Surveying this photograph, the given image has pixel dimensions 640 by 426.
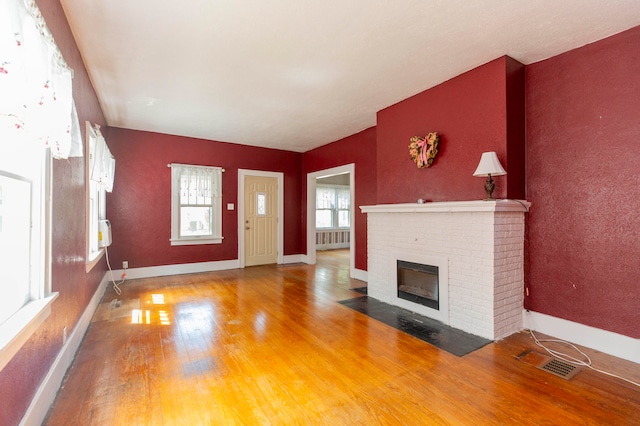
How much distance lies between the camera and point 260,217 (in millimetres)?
6586

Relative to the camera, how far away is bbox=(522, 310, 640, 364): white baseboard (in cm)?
238

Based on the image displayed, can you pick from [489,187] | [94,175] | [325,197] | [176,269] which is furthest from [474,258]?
[325,197]

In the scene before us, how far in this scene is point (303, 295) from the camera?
4.22 metres

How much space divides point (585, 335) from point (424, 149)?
2289 millimetres

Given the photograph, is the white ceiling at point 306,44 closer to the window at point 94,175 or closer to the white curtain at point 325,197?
the window at point 94,175

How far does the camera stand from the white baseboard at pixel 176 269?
5.20 meters

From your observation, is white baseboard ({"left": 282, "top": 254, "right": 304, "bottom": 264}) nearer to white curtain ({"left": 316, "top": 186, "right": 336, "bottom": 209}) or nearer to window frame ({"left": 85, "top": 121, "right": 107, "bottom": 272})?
white curtain ({"left": 316, "top": 186, "right": 336, "bottom": 209})

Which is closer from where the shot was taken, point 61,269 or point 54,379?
point 54,379

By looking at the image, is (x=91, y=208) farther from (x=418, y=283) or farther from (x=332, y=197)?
(x=332, y=197)

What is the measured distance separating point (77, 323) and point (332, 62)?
3.37 meters

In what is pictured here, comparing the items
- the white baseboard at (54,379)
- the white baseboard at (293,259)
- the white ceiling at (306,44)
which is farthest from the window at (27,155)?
the white baseboard at (293,259)

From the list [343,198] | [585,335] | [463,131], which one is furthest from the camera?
[343,198]

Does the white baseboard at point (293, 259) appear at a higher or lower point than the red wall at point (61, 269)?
lower

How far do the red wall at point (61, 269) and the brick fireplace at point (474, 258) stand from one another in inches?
126
